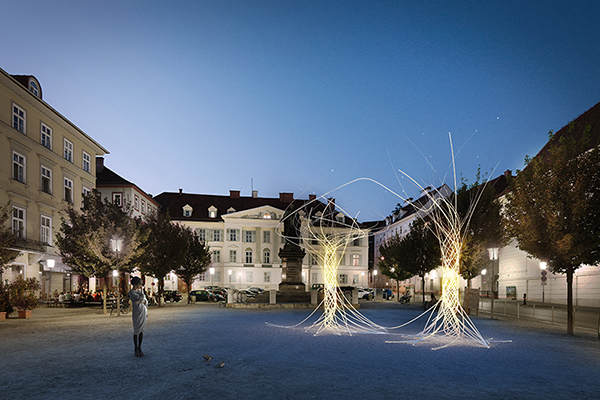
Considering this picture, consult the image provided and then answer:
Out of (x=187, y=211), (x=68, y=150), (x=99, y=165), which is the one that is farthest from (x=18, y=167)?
(x=187, y=211)

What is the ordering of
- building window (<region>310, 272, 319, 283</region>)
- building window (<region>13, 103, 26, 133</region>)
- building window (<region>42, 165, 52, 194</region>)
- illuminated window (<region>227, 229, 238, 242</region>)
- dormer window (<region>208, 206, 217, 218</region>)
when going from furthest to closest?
dormer window (<region>208, 206, 217, 218</region>) < building window (<region>310, 272, 319, 283</region>) < illuminated window (<region>227, 229, 238, 242</region>) < building window (<region>42, 165, 52, 194</region>) < building window (<region>13, 103, 26, 133</region>)

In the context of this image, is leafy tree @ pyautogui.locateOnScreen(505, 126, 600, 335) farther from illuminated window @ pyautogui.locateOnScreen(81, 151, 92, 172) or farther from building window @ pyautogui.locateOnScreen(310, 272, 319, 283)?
building window @ pyautogui.locateOnScreen(310, 272, 319, 283)

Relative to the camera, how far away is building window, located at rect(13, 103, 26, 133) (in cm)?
3164

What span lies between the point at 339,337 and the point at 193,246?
3345 centimetres

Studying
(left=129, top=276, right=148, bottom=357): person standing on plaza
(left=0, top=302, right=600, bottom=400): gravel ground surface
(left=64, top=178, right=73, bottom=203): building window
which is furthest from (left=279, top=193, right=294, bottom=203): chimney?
(left=129, top=276, right=148, bottom=357): person standing on plaza

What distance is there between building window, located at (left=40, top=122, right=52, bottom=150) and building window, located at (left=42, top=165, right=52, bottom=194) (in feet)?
6.42

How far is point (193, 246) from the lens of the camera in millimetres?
46844

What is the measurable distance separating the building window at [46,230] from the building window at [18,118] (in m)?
6.94

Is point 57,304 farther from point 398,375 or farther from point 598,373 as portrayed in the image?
point 598,373

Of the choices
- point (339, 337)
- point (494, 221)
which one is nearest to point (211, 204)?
point (494, 221)

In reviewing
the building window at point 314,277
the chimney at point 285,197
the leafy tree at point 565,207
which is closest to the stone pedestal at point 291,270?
the leafy tree at point 565,207

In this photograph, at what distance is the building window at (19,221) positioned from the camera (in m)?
30.7

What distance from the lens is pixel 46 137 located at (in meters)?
36.0

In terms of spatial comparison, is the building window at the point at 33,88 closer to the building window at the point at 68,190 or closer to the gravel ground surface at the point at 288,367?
the building window at the point at 68,190
